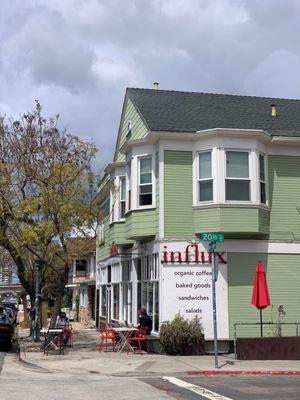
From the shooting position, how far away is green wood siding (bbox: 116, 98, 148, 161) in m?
21.4

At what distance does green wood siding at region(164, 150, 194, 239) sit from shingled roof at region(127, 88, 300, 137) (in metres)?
1.00

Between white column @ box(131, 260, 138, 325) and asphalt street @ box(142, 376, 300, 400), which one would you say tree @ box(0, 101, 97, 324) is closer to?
white column @ box(131, 260, 138, 325)

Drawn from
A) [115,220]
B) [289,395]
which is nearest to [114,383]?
[289,395]

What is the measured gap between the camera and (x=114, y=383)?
1239cm

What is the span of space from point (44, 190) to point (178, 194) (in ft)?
14.5

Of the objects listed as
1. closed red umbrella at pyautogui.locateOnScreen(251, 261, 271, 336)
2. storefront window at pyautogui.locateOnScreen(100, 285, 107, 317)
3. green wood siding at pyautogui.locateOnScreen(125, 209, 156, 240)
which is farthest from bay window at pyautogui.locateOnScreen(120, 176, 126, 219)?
storefront window at pyautogui.locateOnScreen(100, 285, 107, 317)

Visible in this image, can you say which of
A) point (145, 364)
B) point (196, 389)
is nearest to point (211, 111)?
point (145, 364)

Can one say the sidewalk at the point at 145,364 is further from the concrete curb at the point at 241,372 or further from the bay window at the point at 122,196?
the bay window at the point at 122,196

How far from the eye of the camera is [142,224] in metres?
19.7

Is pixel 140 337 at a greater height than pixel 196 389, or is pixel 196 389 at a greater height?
pixel 140 337

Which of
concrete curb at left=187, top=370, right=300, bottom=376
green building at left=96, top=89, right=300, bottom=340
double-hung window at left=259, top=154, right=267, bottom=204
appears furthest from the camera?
double-hung window at left=259, top=154, right=267, bottom=204

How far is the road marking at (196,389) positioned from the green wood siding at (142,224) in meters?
6.89

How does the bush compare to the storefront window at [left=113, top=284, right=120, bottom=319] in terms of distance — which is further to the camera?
the storefront window at [left=113, top=284, right=120, bottom=319]

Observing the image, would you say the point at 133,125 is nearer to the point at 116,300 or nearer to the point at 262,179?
the point at 262,179
